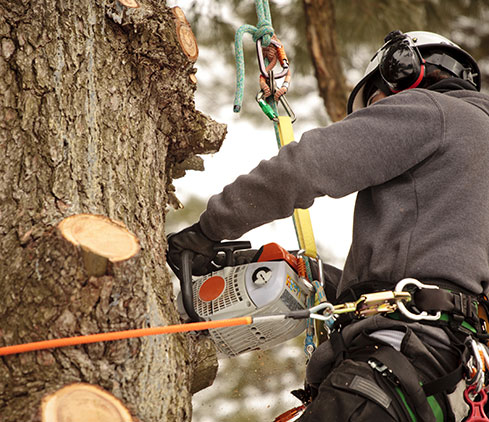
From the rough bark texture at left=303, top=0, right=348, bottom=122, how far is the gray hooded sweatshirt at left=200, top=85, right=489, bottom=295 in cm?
194

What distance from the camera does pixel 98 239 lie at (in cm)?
120

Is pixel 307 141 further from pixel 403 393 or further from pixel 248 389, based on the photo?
pixel 248 389

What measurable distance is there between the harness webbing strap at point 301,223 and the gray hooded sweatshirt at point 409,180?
0.38 metres

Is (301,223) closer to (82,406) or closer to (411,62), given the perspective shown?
(411,62)

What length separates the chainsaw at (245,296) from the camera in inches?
69.0

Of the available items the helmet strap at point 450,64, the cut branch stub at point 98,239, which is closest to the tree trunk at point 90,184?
the cut branch stub at point 98,239

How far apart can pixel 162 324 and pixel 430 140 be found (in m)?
0.87

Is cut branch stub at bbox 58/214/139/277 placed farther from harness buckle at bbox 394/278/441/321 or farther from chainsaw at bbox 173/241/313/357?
harness buckle at bbox 394/278/441/321

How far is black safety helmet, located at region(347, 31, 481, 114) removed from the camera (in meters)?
1.78

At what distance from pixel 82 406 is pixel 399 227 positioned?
944 millimetres

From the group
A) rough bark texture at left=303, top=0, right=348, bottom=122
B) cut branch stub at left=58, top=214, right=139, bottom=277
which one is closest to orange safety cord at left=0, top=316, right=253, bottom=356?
cut branch stub at left=58, top=214, right=139, bottom=277

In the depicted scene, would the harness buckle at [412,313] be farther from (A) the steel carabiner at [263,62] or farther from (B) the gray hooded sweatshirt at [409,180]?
(A) the steel carabiner at [263,62]

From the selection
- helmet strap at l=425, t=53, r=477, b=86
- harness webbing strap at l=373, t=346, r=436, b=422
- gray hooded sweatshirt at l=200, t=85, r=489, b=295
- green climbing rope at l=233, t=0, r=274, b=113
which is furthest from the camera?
green climbing rope at l=233, t=0, r=274, b=113

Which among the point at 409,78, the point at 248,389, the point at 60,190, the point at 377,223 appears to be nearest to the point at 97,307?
the point at 60,190
